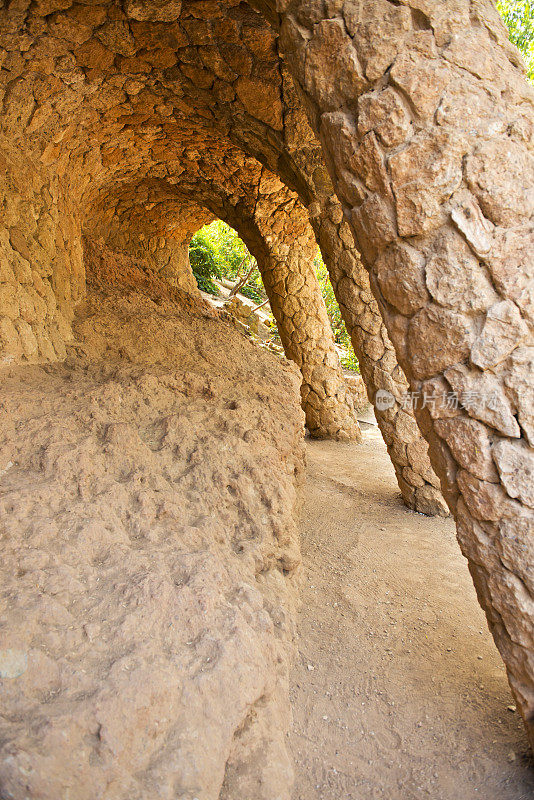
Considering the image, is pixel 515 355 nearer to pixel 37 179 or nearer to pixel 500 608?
pixel 500 608

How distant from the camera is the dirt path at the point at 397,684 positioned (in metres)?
1.50

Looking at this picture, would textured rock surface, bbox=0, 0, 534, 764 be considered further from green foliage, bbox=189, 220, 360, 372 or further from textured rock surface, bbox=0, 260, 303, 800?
green foliage, bbox=189, 220, 360, 372

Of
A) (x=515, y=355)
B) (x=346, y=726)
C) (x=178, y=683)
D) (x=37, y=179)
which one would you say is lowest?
(x=346, y=726)

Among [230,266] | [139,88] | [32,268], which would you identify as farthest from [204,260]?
[32,268]

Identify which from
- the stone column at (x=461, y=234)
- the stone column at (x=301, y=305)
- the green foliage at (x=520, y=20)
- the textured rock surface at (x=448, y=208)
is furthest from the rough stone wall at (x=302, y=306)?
the stone column at (x=461, y=234)

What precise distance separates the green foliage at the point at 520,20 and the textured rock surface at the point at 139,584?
4.57 m

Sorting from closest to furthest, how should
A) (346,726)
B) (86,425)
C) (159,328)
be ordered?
1. (346,726)
2. (86,425)
3. (159,328)

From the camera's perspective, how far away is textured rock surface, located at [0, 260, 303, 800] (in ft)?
3.86

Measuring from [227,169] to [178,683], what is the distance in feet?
14.6

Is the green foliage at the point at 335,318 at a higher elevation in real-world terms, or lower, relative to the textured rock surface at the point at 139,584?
higher

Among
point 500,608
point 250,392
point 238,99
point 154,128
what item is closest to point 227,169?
point 154,128

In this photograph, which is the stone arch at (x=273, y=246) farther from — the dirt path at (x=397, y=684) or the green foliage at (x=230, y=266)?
the dirt path at (x=397, y=684)

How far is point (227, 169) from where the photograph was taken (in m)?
4.73

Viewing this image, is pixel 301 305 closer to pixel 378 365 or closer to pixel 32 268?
pixel 378 365
